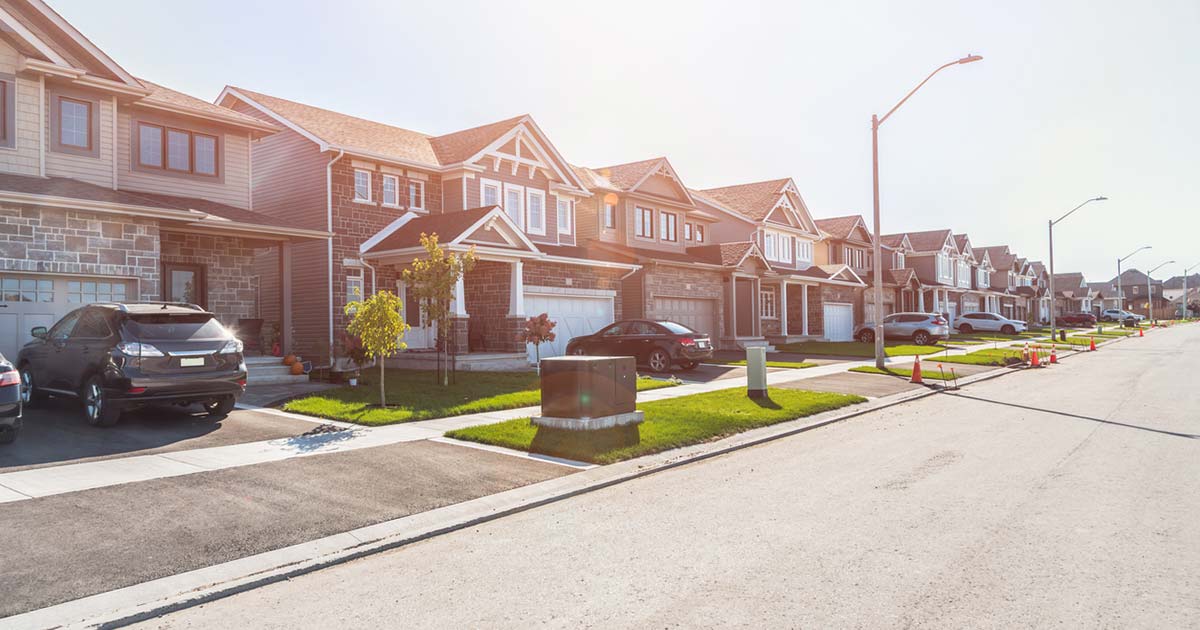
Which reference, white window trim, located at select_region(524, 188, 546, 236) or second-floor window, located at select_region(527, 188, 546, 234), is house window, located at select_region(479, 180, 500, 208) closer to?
white window trim, located at select_region(524, 188, 546, 236)

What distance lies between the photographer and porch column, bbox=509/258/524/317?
21.4 m

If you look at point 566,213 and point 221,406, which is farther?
point 566,213

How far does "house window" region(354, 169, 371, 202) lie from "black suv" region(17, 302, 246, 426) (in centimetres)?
1007

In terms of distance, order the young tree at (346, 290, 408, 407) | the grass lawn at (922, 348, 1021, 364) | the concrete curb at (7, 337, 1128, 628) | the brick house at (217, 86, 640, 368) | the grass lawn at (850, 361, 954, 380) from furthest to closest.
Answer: the grass lawn at (922, 348, 1021, 364)
the brick house at (217, 86, 640, 368)
the grass lawn at (850, 361, 954, 380)
the young tree at (346, 290, 408, 407)
the concrete curb at (7, 337, 1128, 628)

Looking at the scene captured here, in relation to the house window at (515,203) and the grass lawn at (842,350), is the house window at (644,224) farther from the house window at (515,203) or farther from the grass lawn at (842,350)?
the grass lawn at (842,350)

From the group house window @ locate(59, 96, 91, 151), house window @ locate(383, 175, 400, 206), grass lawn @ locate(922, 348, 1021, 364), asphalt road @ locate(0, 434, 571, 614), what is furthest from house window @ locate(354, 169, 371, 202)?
grass lawn @ locate(922, 348, 1021, 364)

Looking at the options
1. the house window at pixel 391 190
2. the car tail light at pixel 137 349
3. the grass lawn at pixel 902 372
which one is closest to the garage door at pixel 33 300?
the car tail light at pixel 137 349

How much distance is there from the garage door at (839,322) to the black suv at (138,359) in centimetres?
3550

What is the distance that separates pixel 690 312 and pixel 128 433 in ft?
75.5

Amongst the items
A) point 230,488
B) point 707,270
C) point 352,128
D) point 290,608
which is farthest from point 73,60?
point 707,270

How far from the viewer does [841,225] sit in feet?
156

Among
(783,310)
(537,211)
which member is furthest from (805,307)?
(537,211)

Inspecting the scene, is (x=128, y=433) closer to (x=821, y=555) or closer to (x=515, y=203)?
(x=821, y=555)

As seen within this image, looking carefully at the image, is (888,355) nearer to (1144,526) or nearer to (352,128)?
(352,128)
